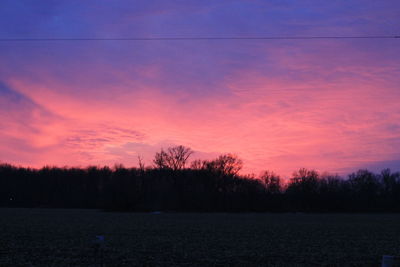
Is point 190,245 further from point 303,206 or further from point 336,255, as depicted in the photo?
point 303,206

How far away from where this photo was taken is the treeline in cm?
10525

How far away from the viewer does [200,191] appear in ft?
369

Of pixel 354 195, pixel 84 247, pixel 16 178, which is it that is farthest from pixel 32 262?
pixel 16 178

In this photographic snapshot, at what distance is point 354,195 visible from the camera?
120 m

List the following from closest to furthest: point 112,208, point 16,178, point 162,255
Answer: point 162,255
point 112,208
point 16,178

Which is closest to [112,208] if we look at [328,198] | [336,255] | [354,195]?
[328,198]

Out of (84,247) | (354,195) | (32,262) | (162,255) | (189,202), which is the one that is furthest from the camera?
(354,195)

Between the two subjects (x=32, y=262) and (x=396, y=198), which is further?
(x=396, y=198)

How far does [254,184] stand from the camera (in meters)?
121

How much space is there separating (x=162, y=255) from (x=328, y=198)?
9869cm

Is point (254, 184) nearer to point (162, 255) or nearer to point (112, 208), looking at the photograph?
point (112, 208)

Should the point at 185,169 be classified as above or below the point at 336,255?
above

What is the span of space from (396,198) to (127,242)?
371ft

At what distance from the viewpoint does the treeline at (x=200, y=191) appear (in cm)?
10525
